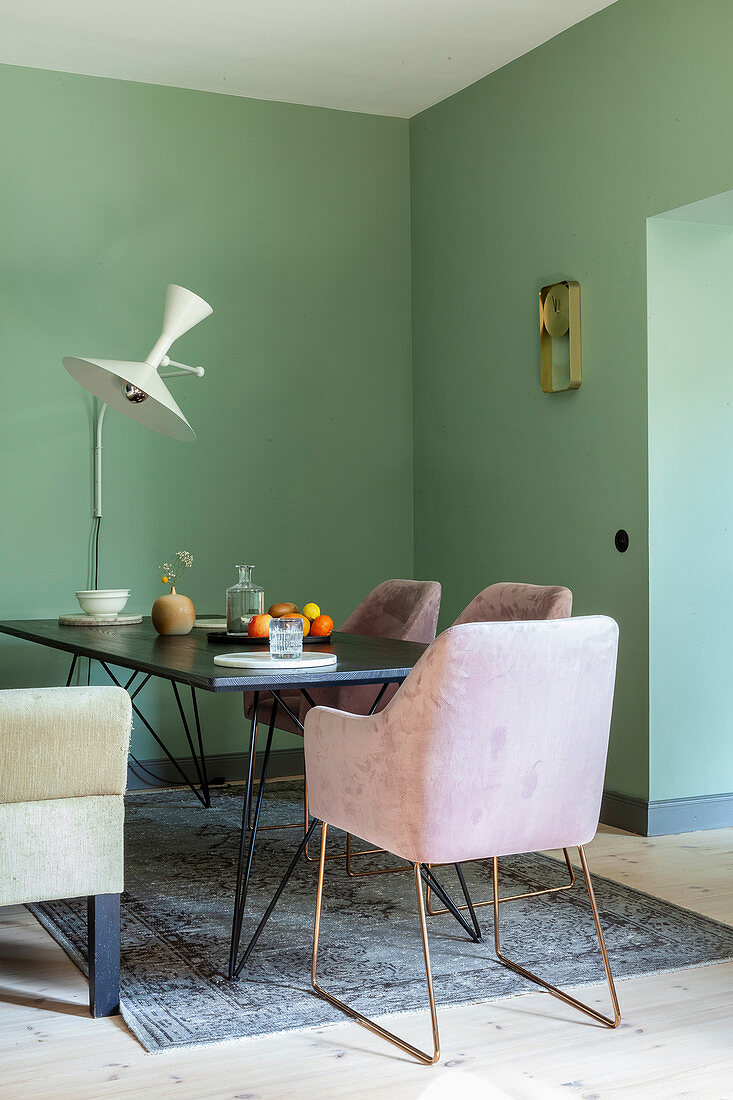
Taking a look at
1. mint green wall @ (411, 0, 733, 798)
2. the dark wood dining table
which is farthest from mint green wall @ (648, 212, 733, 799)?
the dark wood dining table

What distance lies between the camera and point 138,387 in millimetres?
3219

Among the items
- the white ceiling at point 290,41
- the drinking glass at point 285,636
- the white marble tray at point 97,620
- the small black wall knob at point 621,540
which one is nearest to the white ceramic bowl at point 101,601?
the white marble tray at point 97,620

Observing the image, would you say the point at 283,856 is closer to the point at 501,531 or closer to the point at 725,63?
the point at 501,531

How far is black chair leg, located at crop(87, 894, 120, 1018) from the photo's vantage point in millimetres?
2291

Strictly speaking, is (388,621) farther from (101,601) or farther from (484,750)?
(484,750)

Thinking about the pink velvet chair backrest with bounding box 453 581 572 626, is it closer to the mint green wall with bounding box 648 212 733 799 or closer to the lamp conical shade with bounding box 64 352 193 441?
the mint green wall with bounding box 648 212 733 799

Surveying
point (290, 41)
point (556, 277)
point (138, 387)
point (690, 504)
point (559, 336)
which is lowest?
point (690, 504)

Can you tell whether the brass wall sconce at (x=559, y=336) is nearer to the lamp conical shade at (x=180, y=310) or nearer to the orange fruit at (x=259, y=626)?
the lamp conical shade at (x=180, y=310)

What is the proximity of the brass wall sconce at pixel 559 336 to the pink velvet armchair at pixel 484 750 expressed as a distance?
197cm

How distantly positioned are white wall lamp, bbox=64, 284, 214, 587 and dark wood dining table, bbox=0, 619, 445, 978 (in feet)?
2.10

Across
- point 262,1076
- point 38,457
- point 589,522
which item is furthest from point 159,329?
Answer: point 262,1076

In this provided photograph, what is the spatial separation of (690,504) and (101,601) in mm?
1968

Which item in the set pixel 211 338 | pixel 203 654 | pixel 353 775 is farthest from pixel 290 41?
pixel 353 775

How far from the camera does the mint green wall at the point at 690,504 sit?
12.2 feet
